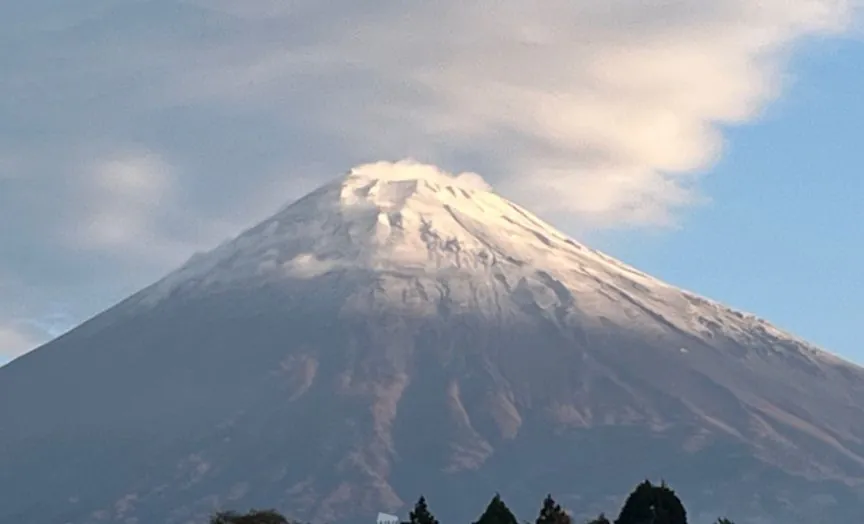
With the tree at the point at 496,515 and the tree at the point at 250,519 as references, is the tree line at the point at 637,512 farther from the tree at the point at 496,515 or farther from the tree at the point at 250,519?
the tree at the point at 250,519

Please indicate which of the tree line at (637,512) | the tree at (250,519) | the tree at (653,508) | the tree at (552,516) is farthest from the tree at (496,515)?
the tree at (250,519)

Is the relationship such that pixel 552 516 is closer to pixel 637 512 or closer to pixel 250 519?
pixel 637 512

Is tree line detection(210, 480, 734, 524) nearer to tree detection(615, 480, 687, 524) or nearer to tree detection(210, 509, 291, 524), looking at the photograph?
tree detection(615, 480, 687, 524)

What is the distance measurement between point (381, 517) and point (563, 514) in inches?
664

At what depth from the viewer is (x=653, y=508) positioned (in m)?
42.2

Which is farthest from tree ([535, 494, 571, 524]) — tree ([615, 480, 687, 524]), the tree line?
tree ([615, 480, 687, 524])

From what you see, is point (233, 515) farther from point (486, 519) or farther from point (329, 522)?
point (329, 522)

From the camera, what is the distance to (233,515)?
1838 inches

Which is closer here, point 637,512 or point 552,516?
point 552,516

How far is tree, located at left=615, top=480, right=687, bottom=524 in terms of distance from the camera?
41.7 meters

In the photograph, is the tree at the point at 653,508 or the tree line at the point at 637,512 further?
the tree at the point at 653,508

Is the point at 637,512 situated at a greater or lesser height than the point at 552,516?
greater

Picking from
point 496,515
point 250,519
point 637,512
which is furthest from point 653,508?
point 250,519

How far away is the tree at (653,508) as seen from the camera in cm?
4169
